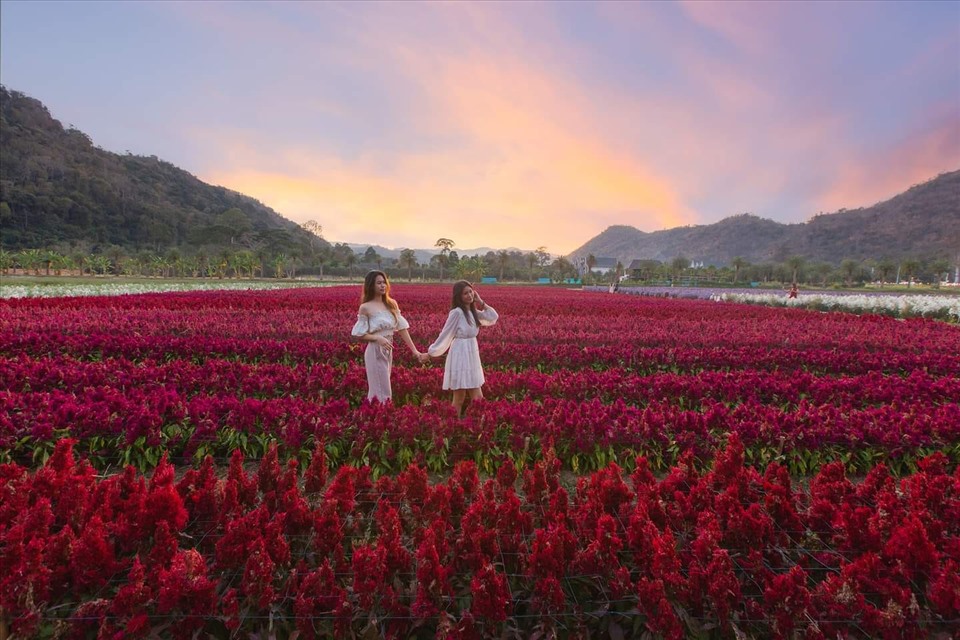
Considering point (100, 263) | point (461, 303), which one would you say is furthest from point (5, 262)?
point (461, 303)

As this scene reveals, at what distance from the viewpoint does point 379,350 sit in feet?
16.8

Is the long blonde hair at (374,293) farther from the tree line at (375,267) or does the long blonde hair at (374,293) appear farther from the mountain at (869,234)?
the mountain at (869,234)

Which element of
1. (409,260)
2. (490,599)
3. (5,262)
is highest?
(409,260)

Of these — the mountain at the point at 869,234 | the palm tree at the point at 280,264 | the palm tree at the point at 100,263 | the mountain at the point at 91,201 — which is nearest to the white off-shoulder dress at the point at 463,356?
the palm tree at the point at 280,264

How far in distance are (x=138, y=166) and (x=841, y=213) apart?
637ft

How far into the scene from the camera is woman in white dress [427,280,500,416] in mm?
5223

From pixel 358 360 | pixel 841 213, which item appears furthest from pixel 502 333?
pixel 841 213

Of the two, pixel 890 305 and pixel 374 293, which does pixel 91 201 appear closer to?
pixel 374 293

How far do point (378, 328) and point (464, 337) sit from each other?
3.32 ft

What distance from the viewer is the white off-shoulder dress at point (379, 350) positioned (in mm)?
4918

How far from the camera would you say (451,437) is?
4.39 m

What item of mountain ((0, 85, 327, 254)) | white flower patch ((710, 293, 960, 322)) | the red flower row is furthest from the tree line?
the red flower row

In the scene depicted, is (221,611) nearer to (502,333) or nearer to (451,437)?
(451,437)

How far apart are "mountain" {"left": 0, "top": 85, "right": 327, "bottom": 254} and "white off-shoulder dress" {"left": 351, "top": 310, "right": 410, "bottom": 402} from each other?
95.1 metres
